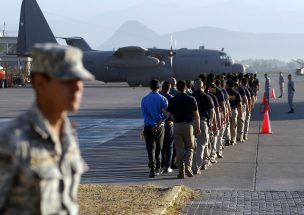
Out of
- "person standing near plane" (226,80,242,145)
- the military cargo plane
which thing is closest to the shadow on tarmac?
"person standing near plane" (226,80,242,145)

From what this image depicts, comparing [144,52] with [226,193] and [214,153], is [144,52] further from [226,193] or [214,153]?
[226,193]

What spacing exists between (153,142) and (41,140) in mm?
11152

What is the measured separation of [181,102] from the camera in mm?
14578

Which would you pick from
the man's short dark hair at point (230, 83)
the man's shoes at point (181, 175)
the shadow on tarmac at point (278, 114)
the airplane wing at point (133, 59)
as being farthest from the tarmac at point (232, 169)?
the airplane wing at point (133, 59)

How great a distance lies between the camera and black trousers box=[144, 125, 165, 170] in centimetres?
1501

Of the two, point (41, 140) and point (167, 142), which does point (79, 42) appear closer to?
point (167, 142)

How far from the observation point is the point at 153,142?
595 inches

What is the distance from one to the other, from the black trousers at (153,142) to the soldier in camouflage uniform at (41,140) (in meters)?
10.9

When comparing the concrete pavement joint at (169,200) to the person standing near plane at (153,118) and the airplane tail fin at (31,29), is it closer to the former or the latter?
the person standing near plane at (153,118)

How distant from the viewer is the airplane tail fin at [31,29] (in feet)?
230

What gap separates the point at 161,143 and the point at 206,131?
98 centimetres

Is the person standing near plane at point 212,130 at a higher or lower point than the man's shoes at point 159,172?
higher

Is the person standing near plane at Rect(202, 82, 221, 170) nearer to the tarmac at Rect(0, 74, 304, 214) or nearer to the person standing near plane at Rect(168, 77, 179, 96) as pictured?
the tarmac at Rect(0, 74, 304, 214)

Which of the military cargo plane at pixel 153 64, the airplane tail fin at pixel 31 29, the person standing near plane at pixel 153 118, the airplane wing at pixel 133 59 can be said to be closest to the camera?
the person standing near plane at pixel 153 118
